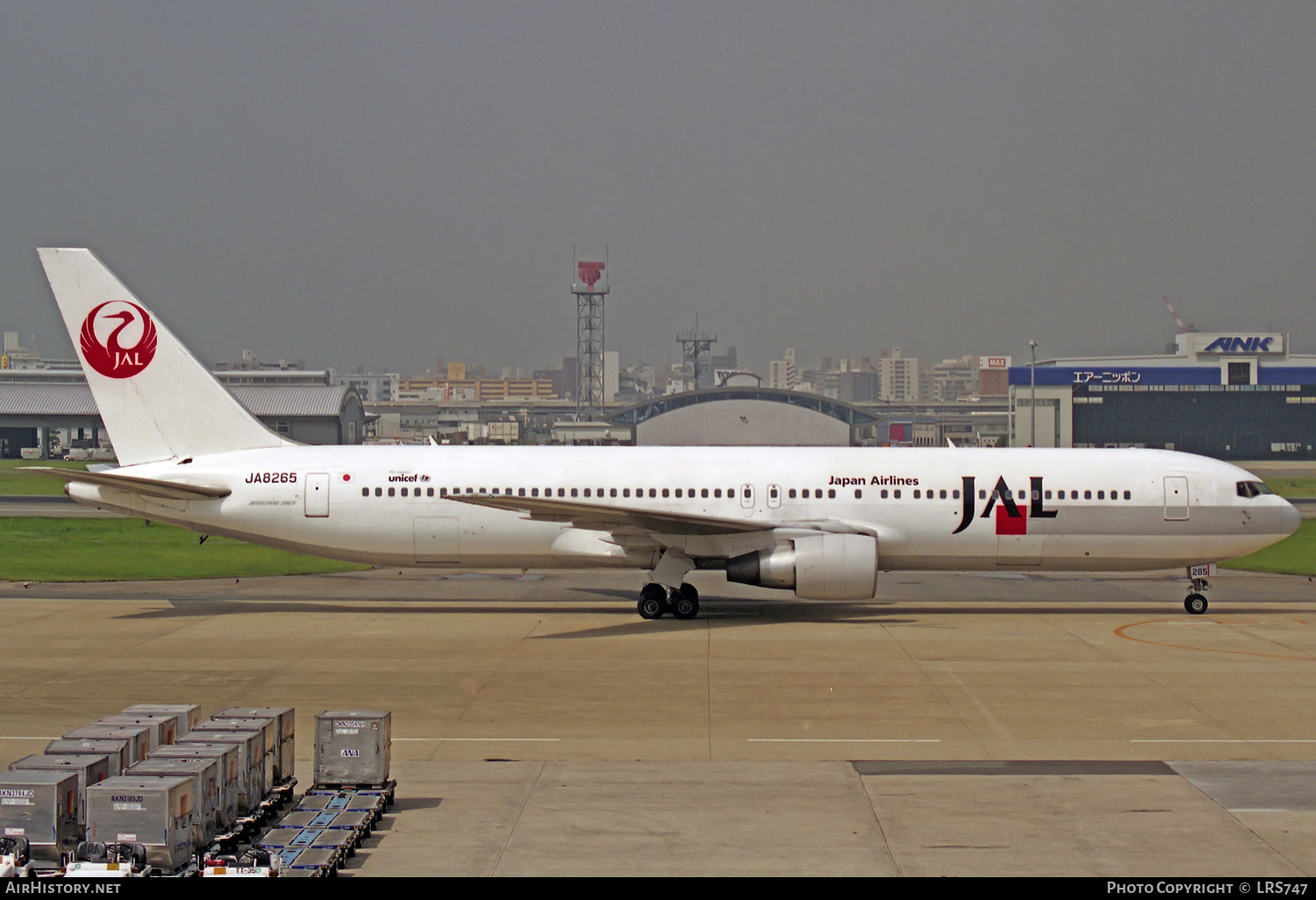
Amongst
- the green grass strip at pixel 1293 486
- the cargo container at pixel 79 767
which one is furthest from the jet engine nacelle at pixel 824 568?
the green grass strip at pixel 1293 486

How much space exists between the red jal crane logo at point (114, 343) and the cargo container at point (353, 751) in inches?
735

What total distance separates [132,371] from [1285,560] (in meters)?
35.5

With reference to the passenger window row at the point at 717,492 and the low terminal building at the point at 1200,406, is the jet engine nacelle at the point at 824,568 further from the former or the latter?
the low terminal building at the point at 1200,406

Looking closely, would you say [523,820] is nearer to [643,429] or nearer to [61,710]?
[61,710]

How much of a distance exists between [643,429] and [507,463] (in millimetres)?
114547

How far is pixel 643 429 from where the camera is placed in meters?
143

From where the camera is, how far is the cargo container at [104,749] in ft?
37.3

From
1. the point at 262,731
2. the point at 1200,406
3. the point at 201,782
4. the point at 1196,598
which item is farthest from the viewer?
the point at 1200,406

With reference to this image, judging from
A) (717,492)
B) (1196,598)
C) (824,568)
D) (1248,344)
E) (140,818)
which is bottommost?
(1196,598)

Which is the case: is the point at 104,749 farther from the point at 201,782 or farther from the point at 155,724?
the point at 201,782

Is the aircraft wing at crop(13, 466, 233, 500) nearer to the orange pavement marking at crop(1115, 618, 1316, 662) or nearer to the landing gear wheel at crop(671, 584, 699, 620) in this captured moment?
the landing gear wheel at crop(671, 584, 699, 620)

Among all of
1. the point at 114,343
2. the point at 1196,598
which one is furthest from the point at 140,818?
the point at 1196,598

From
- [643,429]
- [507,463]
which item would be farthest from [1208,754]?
[643,429]

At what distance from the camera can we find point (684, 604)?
2706cm
